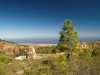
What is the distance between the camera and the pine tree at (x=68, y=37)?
34938 mm

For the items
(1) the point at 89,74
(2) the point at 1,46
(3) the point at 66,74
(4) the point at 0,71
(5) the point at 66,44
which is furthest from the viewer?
(2) the point at 1,46

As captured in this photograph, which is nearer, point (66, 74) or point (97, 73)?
point (97, 73)

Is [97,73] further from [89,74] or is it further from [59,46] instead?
[59,46]

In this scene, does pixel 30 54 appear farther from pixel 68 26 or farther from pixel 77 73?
pixel 77 73

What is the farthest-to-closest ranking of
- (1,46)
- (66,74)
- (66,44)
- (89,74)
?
(1,46)
(66,44)
(66,74)
(89,74)

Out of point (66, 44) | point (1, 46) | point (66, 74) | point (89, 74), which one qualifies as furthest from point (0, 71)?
point (1, 46)

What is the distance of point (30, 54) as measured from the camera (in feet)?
120

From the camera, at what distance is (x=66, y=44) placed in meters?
34.8

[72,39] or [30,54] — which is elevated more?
[72,39]

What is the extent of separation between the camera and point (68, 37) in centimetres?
3494

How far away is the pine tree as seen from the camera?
115ft

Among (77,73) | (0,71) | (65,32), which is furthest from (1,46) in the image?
(77,73)

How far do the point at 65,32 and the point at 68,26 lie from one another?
3.29ft

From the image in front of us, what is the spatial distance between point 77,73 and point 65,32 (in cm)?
2350
